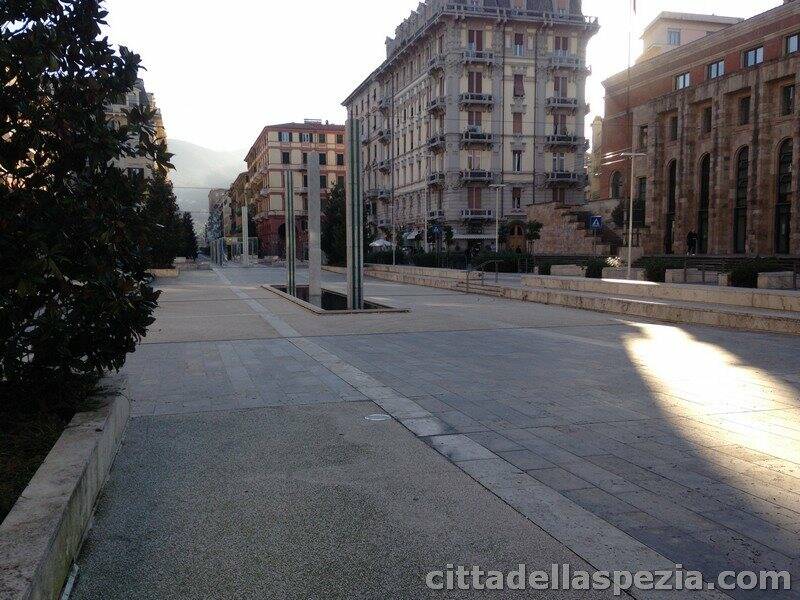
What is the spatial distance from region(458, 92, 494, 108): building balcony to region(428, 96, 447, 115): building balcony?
140 cm

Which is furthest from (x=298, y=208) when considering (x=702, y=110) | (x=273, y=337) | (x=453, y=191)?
(x=273, y=337)

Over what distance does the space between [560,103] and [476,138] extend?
27.2 feet

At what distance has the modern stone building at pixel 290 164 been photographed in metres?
89.6

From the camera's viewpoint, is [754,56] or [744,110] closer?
[744,110]

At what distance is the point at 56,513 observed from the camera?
3047 millimetres

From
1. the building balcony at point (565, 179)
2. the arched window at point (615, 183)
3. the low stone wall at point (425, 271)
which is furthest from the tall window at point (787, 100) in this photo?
the building balcony at point (565, 179)

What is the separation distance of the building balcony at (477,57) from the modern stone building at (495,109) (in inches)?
3.2

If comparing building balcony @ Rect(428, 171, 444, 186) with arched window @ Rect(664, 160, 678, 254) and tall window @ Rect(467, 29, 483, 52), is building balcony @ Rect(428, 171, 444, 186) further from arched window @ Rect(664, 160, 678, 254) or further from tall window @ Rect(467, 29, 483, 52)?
arched window @ Rect(664, 160, 678, 254)

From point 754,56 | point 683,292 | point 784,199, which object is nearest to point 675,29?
point 754,56

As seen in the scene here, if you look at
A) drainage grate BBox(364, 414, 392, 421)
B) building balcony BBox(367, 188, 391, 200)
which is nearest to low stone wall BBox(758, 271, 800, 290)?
drainage grate BBox(364, 414, 392, 421)

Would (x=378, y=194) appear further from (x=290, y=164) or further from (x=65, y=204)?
(x=65, y=204)

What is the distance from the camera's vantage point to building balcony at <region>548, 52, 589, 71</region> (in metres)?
55.6

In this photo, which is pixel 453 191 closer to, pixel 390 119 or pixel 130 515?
pixel 390 119

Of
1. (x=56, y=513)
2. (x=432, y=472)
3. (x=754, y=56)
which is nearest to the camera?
(x=56, y=513)
